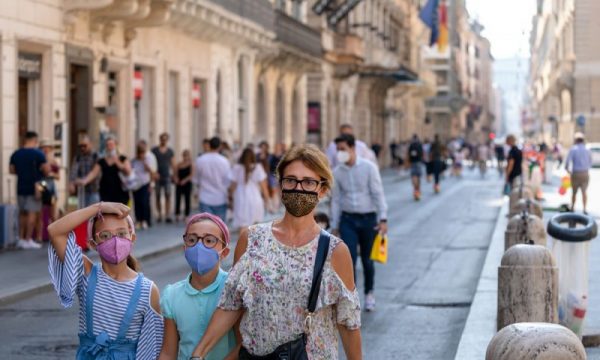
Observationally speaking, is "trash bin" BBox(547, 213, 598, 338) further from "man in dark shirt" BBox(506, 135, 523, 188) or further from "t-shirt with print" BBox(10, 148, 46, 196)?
"man in dark shirt" BBox(506, 135, 523, 188)

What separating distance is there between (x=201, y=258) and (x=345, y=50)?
49.1 meters

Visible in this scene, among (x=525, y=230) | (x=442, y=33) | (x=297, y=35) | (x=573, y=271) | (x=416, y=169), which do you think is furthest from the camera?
(x=442, y=33)

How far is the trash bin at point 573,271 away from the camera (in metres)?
10.9

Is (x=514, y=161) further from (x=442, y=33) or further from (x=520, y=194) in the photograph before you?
(x=442, y=33)

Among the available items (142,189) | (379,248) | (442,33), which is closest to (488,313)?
(379,248)

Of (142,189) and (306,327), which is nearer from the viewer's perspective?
(306,327)

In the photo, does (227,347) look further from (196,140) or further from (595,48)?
(595,48)

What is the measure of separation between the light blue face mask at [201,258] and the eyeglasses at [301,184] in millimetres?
545

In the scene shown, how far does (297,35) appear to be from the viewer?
44531 millimetres

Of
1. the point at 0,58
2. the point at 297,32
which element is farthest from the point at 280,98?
the point at 0,58

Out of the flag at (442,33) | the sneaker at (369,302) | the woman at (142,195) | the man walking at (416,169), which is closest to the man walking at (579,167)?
the woman at (142,195)

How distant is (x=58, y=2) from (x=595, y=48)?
2374 inches

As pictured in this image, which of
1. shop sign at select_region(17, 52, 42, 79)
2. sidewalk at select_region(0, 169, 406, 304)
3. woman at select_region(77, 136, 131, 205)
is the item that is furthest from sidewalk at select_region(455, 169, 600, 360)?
shop sign at select_region(17, 52, 42, 79)

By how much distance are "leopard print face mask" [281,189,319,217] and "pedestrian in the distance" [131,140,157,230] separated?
65.6 ft
